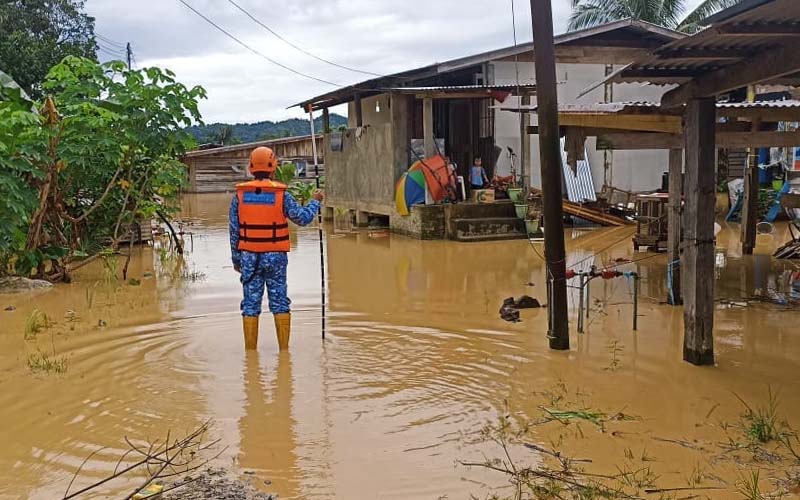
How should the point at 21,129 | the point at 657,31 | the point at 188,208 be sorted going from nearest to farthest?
the point at 21,129
the point at 657,31
the point at 188,208

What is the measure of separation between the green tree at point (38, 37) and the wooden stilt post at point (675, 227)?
19.3 m

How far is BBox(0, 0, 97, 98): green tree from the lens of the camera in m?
23.8

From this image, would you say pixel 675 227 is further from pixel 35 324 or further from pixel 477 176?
pixel 477 176

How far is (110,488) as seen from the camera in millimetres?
4473

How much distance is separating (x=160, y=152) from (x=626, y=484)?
9.42m

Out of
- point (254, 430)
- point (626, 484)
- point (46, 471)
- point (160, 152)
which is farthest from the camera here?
point (160, 152)

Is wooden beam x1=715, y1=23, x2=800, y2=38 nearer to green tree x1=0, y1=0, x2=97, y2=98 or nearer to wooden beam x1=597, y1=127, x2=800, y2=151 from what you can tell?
wooden beam x1=597, y1=127, x2=800, y2=151

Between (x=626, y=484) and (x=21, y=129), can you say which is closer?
(x=626, y=484)

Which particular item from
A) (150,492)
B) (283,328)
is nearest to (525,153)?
(283,328)

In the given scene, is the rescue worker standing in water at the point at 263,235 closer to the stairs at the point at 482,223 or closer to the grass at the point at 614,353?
the grass at the point at 614,353

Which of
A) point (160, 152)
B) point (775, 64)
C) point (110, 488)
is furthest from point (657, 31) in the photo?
point (110, 488)

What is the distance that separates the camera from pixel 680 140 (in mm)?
10297

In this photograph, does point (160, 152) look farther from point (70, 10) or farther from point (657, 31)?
point (70, 10)

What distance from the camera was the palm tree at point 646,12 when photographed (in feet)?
91.9
